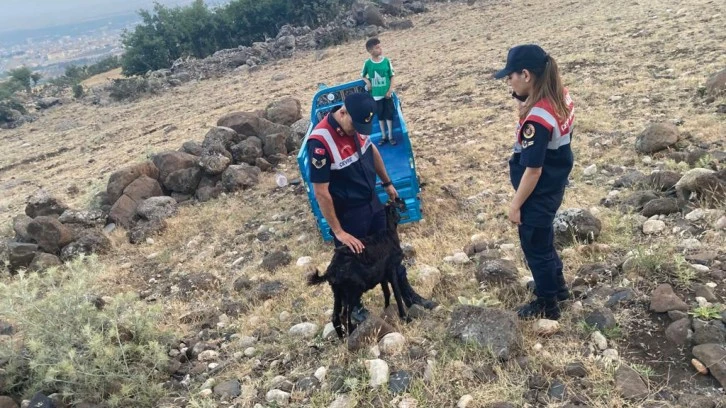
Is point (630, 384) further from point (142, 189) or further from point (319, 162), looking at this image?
point (142, 189)

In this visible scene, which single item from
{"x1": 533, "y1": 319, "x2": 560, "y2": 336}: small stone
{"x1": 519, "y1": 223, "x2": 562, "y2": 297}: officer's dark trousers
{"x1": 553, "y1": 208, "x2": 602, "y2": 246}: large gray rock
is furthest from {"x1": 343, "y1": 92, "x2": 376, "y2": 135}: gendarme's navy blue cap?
{"x1": 553, "y1": 208, "x2": 602, "y2": 246}: large gray rock

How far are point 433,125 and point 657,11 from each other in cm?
830

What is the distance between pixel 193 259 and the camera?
5.58 meters

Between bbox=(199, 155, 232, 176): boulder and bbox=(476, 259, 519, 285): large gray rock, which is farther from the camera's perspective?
bbox=(199, 155, 232, 176): boulder

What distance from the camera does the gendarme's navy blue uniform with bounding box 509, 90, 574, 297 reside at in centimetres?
249

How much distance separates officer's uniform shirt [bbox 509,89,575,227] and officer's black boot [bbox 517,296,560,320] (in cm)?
54

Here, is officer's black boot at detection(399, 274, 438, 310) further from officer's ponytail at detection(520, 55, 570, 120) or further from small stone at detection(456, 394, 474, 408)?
officer's ponytail at detection(520, 55, 570, 120)

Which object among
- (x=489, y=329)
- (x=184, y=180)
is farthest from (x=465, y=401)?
(x=184, y=180)

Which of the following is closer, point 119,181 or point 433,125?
point 119,181

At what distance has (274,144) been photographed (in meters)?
8.20

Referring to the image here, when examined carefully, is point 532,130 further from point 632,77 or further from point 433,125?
point 632,77

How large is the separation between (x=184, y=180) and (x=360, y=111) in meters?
5.24

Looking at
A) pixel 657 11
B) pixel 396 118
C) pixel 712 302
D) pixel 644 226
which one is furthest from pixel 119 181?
pixel 657 11

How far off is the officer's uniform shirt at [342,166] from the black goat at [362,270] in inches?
9.0
